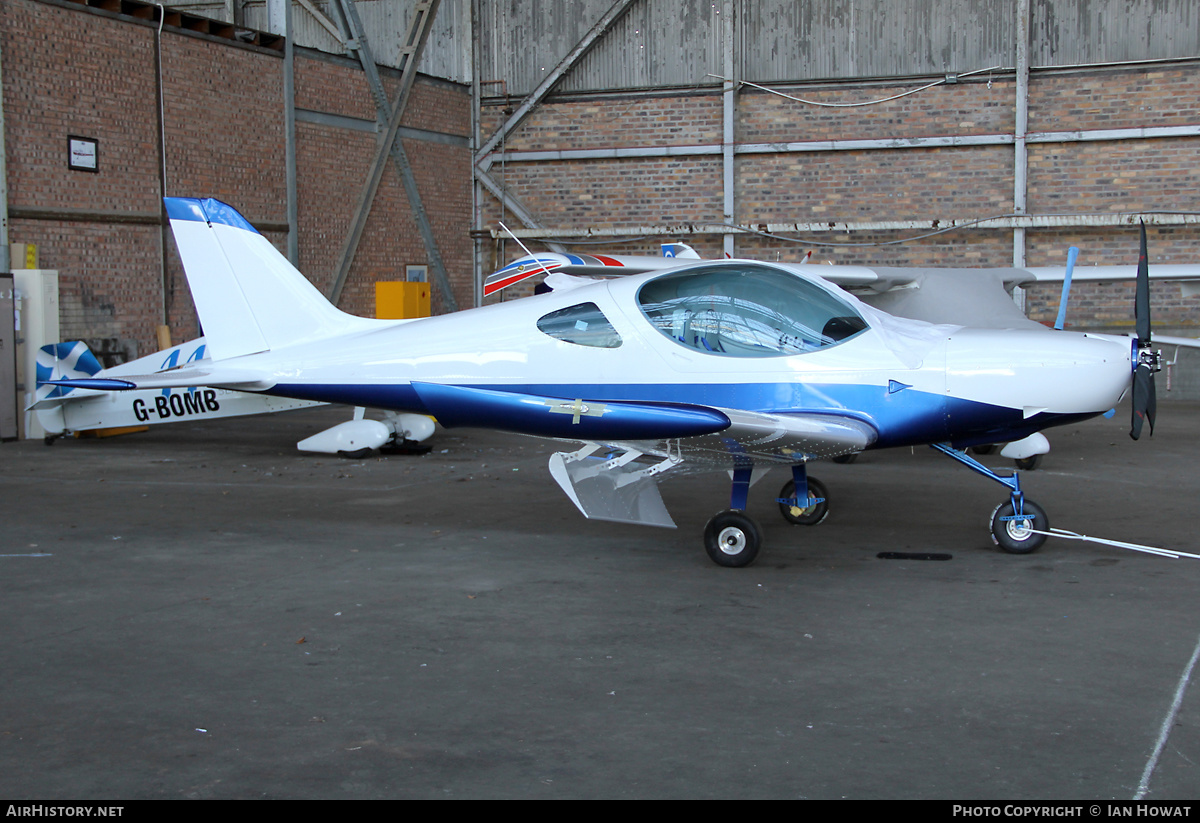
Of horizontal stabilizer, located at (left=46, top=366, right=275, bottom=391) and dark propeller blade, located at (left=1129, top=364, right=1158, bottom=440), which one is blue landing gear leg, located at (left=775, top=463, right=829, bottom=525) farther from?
horizontal stabilizer, located at (left=46, top=366, right=275, bottom=391)

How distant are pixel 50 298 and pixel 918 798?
39.7ft

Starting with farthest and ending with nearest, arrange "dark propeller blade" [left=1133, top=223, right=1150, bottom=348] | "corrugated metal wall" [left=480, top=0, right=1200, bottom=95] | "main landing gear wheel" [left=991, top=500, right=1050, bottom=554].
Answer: "corrugated metal wall" [left=480, top=0, right=1200, bottom=95] < "main landing gear wheel" [left=991, top=500, right=1050, bottom=554] < "dark propeller blade" [left=1133, top=223, right=1150, bottom=348]

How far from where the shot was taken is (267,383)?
6.97 meters

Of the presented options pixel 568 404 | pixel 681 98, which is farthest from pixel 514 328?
pixel 681 98

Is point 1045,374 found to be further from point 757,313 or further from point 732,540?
point 732,540

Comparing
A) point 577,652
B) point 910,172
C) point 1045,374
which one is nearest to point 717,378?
point 1045,374

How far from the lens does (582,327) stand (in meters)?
6.48

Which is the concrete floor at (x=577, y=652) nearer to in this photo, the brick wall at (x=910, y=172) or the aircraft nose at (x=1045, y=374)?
the aircraft nose at (x=1045, y=374)

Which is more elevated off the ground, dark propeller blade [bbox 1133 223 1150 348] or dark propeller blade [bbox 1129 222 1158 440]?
dark propeller blade [bbox 1133 223 1150 348]

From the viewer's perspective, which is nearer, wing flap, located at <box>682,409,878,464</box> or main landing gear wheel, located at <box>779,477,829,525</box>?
wing flap, located at <box>682,409,878,464</box>

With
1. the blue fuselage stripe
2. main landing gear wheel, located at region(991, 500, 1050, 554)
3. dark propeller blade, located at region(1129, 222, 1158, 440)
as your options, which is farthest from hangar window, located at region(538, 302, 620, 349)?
dark propeller blade, located at region(1129, 222, 1158, 440)

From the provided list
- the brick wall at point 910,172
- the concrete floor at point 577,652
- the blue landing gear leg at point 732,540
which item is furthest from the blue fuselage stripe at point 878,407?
the brick wall at point 910,172

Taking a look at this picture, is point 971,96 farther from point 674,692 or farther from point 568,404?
point 674,692

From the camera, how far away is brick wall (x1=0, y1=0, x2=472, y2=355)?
13016 mm
